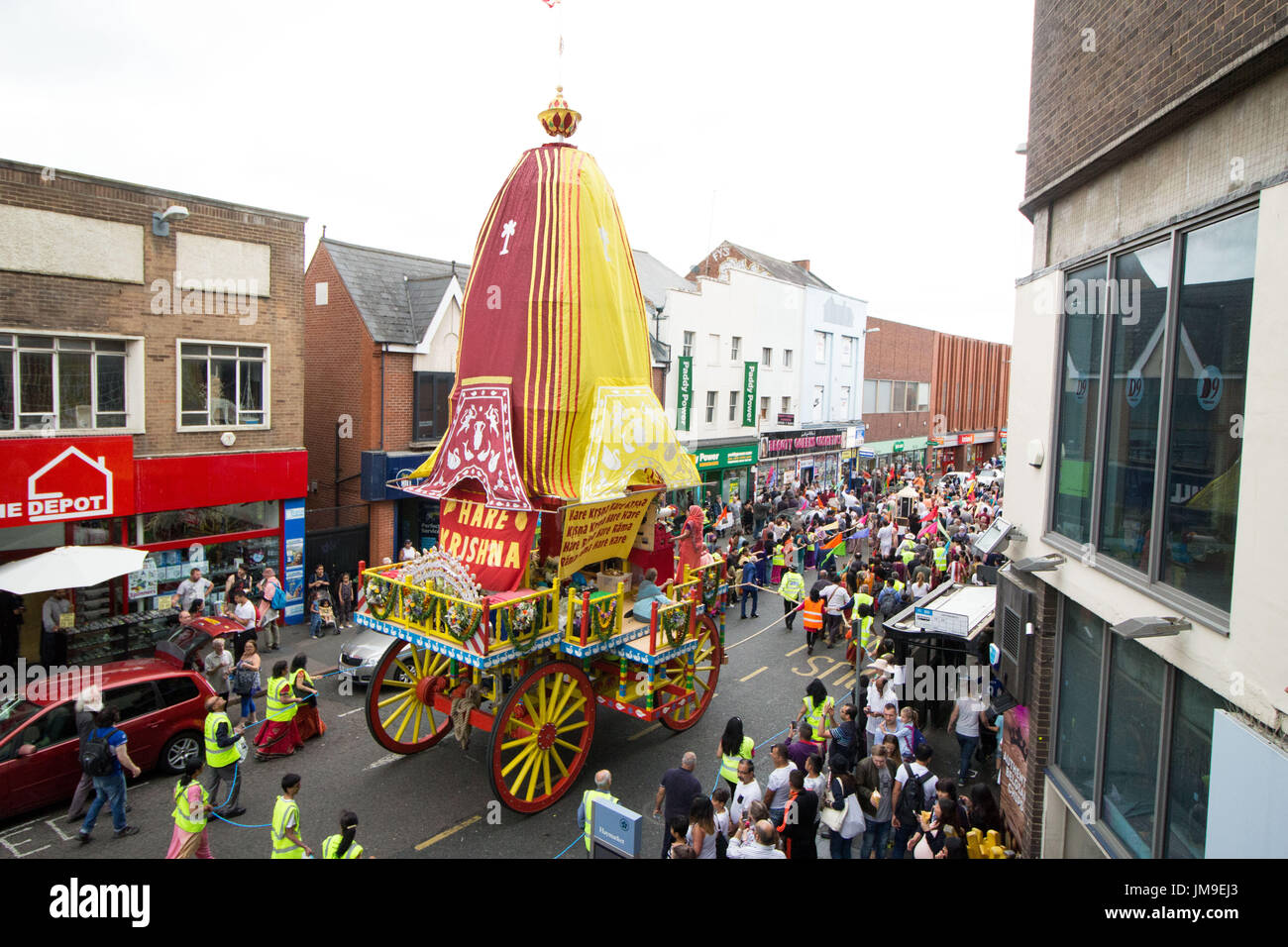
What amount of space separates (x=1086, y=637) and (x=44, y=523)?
48.7ft

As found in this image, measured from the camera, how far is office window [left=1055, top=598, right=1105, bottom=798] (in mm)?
7145

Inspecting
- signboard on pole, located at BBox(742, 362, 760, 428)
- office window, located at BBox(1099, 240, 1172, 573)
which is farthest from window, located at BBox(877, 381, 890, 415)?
office window, located at BBox(1099, 240, 1172, 573)

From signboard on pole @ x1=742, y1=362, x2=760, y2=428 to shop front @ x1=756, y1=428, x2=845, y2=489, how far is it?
1363 mm

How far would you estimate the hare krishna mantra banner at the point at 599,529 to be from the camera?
1017 cm

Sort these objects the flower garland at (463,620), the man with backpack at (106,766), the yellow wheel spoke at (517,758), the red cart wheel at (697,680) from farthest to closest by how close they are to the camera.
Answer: the red cart wheel at (697,680) → the yellow wheel spoke at (517,758) → the flower garland at (463,620) → the man with backpack at (106,766)

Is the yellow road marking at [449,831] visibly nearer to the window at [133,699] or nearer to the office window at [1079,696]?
the window at [133,699]

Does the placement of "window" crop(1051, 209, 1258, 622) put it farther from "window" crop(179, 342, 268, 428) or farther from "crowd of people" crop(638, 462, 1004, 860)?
"window" crop(179, 342, 268, 428)

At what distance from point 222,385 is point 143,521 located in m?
2.88

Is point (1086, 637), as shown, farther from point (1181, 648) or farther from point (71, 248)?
point (71, 248)

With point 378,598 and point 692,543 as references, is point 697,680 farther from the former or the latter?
point 378,598

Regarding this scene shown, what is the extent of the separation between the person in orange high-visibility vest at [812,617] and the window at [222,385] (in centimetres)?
1127

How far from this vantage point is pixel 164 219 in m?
14.4

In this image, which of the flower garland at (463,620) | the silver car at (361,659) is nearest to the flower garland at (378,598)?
the flower garland at (463,620)

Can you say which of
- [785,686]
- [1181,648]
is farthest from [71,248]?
[1181,648]
